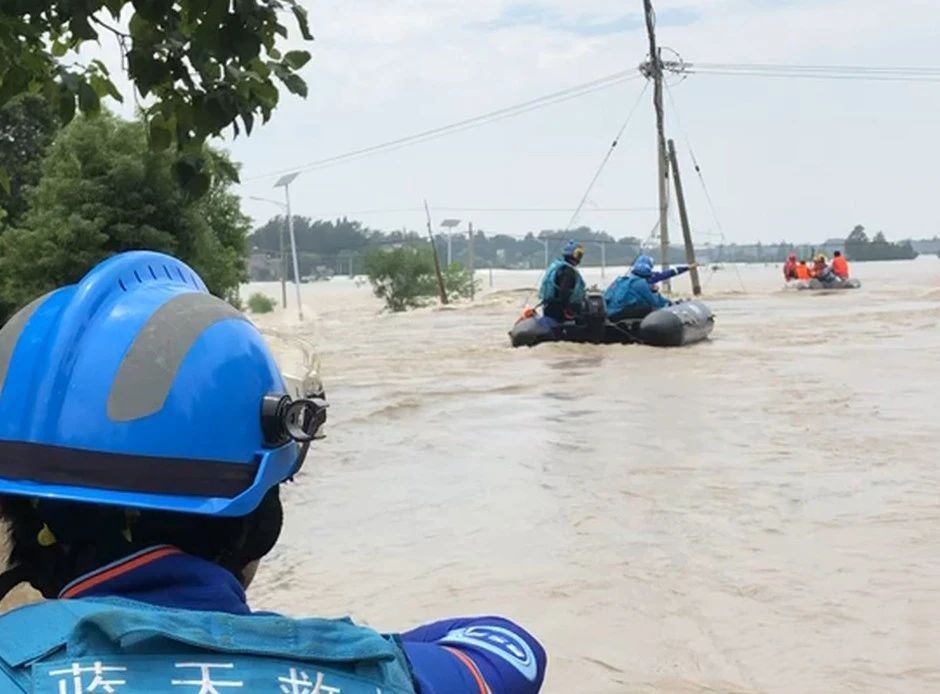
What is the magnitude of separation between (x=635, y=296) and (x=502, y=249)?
48.4m

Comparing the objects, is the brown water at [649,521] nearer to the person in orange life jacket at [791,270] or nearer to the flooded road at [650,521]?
the flooded road at [650,521]

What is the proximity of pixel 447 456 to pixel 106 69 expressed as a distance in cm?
704

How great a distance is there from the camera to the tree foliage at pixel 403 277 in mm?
47500

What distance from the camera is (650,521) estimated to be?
310 inches

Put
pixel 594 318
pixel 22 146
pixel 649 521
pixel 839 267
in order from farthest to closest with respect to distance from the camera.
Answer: pixel 839 267, pixel 22 146, pixel 594 318, pixel 649 521

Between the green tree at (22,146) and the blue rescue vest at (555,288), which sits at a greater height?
the green tree at (22,146)

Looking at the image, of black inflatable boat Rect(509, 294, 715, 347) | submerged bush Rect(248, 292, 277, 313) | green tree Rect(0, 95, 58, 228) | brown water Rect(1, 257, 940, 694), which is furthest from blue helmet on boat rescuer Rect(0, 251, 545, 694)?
submerged bush Rect(248, 292, 277, 313)

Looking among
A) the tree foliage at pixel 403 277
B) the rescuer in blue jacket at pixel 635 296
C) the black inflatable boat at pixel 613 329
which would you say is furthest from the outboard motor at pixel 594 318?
the tree foliage at pixel 403 277

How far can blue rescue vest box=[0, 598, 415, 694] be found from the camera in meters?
1.18

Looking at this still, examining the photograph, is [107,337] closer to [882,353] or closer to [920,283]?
[882,353]

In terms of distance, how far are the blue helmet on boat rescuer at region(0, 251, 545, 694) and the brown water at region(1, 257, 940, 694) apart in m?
3.64

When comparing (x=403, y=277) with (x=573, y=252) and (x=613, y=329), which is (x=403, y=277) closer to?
(x=613, y=329)

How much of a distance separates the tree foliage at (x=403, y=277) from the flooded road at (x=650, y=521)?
100 feet

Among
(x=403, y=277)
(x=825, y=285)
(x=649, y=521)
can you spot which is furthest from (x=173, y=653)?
(x=403, y=277)
